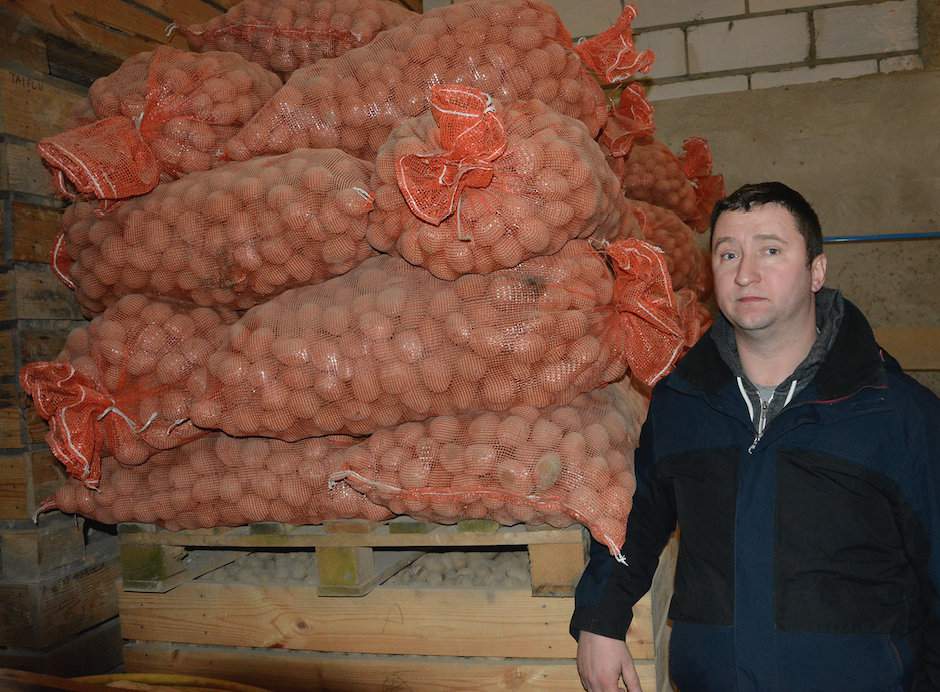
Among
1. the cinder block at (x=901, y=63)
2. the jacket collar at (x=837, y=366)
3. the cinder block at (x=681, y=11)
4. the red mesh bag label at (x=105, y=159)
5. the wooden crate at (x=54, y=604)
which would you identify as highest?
the cinder block at (x=681, y=11)

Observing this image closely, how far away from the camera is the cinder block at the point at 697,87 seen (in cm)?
539

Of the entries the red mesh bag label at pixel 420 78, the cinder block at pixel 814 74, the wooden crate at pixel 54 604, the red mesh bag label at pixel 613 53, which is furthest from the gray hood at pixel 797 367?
the cinder block at pixel 814 74

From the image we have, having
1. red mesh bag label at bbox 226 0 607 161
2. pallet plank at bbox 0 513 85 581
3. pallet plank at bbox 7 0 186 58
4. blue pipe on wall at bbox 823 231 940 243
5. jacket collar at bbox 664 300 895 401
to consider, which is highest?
pallet plank at bbox 7 0 186 58

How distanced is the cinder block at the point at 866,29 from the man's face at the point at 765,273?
4.27 metres

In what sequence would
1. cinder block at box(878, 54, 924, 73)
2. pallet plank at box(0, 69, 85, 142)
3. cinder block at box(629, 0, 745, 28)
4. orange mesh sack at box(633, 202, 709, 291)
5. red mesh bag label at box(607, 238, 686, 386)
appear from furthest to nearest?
cinder block at box(629, 0, 745, 28)
cinder block at box(878, 54, 924, 73)
orange mesh sack at box(633, 202, 709, 291)
pallet plank at box(0, 69, 85, 142)
red mesh bag label at box(607, 238, 686, 386)

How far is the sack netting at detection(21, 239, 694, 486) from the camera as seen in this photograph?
76.7 inches

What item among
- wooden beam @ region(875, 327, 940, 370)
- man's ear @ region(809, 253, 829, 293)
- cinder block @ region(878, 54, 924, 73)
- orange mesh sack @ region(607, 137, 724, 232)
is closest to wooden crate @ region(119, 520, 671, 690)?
man's ear @ region(809, 253, 829, 293)

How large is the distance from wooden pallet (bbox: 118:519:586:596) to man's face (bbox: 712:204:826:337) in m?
0.75

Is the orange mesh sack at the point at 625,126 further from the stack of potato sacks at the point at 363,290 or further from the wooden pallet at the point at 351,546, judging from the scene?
the wooden pallet at the point at 351,546

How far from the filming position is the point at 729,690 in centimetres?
163

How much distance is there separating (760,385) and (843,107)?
4.25 meters

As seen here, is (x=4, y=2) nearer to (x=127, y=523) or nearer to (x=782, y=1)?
(x=127, y=523)

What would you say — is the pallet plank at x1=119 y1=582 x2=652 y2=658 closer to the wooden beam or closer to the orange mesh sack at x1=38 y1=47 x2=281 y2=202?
the orange mesh sack at x1=38 y1=47 x2=281 y2=202

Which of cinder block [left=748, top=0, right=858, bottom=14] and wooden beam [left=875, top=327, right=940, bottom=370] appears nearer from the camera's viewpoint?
wooden beam [left=875, top=327, right=940, bottom=370]
